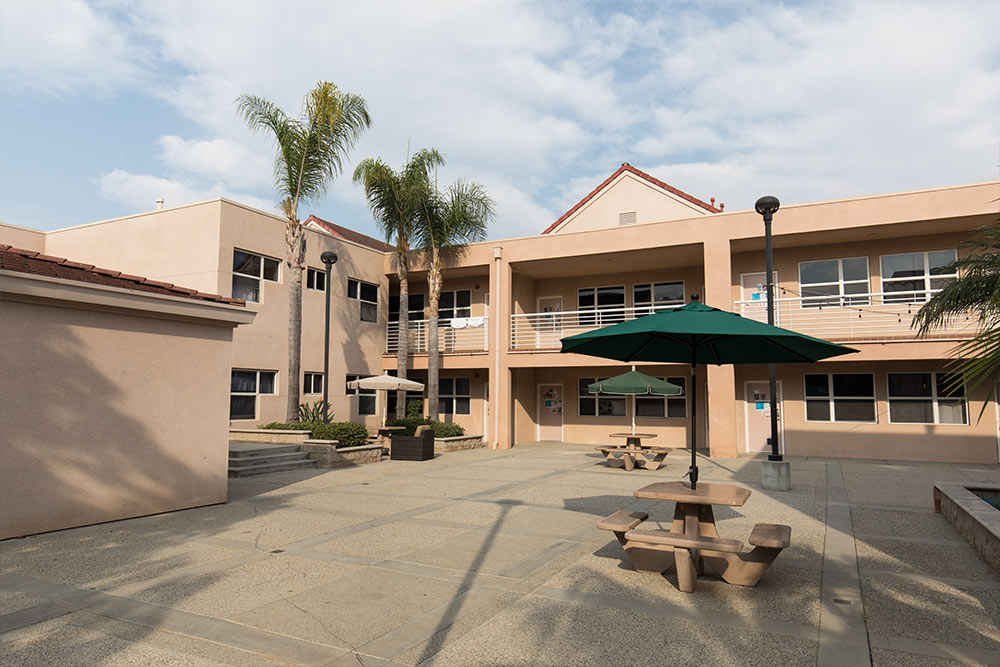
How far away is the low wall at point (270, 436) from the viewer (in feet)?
51.9

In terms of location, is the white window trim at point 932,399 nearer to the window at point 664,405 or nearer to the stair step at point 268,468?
the window at point 664,405

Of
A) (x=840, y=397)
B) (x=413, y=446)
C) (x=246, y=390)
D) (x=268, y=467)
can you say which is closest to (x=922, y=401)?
(x=840, y=397)

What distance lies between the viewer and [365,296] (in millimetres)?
22344

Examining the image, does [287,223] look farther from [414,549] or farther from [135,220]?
[414,549]

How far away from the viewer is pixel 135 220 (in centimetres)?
1806

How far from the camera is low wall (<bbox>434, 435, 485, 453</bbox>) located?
62.5 ft

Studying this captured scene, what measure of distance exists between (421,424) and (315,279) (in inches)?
225

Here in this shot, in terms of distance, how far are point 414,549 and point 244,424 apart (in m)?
11.6

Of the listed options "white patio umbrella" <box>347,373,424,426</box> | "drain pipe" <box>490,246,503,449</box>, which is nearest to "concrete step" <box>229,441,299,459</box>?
"white patio umbrella" <box>347,373,424,426</box>

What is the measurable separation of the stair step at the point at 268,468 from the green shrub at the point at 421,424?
3.43 m

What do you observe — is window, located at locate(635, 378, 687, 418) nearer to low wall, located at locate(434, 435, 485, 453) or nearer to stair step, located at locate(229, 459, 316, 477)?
low wall, located at locate(434, 435, 485, 453)

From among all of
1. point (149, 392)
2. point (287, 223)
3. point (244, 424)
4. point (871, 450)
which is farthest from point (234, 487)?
point (871, 450)

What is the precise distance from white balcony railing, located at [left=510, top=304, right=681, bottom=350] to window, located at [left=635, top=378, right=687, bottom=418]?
277 centimetres

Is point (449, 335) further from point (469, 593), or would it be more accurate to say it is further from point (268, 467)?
point (469, 593)
